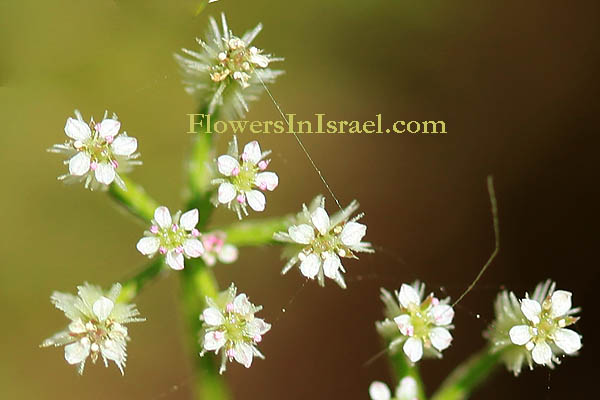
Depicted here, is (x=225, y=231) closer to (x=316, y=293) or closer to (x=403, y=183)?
(x=316, y=293)

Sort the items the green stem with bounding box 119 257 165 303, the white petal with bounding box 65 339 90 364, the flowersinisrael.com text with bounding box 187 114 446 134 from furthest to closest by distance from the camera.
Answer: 1. the flowersinisrael.com text with bounding box 187 114 446 134
2. the green stem with bounding box 119 257 165 303
3. the white petal with bounding box 65 339 90 364

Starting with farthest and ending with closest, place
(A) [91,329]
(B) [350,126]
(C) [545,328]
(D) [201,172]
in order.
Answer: (B) [350,126], (D) [201,172], (C) [545,328], (A) [91,329]

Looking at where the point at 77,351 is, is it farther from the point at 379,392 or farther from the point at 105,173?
the point at 379,392

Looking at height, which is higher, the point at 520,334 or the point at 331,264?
the point at 331,264

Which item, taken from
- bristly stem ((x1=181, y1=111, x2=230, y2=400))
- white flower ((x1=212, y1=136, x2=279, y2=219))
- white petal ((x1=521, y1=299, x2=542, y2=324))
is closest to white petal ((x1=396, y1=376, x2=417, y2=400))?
white petal ((x1=521, y1=299, x2=542, y2=324))

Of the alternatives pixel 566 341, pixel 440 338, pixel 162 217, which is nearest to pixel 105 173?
pixel 162 217

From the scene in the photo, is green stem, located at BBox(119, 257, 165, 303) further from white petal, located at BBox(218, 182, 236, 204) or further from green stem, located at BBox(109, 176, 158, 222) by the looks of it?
white petal, located at BBox(218, 182, 236, 204)

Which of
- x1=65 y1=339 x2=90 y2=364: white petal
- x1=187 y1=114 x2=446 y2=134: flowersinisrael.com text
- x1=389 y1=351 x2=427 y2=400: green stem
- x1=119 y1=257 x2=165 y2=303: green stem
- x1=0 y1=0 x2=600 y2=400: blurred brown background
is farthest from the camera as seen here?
x1=187 y1=114 x2=446 y2=134: flowersinisrael.com text

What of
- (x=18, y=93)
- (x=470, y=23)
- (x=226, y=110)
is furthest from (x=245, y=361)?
(x=470, y=23)
